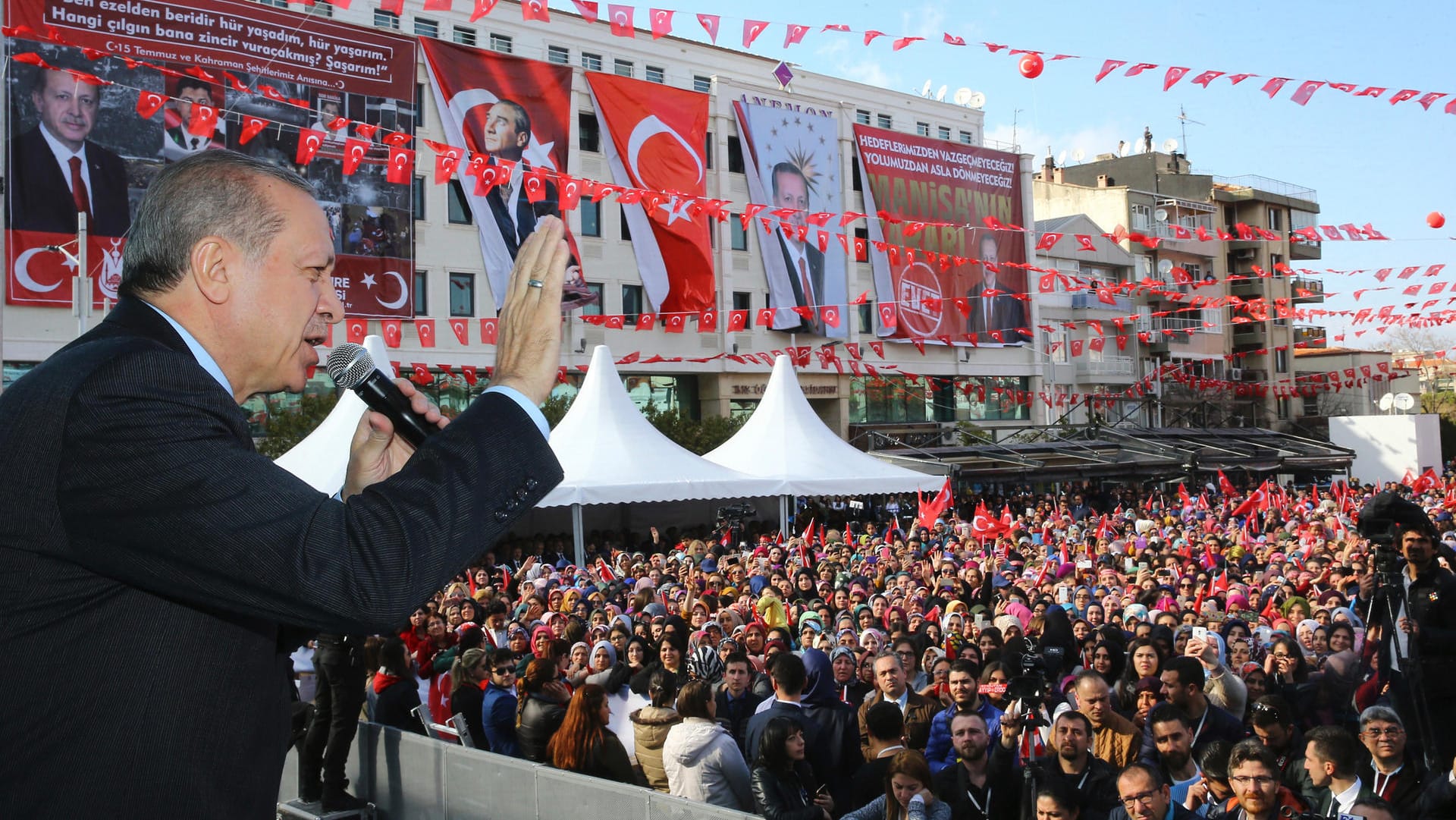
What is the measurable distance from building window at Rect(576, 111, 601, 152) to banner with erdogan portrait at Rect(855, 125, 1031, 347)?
842 cm

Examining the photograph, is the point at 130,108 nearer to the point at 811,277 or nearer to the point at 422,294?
the point at 422,294

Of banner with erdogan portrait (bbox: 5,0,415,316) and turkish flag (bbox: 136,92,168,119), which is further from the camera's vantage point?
banner with erdogan portrait (bbox: 5,0,415,316)

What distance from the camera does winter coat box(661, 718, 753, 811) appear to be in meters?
6.26

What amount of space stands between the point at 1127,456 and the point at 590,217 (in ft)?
56.4

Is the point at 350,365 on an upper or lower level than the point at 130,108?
lower

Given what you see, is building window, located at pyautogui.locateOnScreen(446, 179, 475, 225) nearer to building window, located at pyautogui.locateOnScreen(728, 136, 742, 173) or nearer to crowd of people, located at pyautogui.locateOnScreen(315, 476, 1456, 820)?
building window, located at pyautogui.locateOnScreen(728, 136, 742, 173)

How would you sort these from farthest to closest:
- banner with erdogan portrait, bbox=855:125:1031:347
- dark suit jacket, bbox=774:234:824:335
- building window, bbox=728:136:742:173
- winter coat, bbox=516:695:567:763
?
banner with erdogan portrait, bbox=855:125:1031:347 < building window, bbox=728:136:742:173 < dark suit jacket, bbox=774:234:824:335 < winter coat, bbox=516:695:567:763

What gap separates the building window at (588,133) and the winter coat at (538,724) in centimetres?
2994

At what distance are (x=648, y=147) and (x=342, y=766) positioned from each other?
28210 millimetres

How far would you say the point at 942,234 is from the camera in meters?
40.4

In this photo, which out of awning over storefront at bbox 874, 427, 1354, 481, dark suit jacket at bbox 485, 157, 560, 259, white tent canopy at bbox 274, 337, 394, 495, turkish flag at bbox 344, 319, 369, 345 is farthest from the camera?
dark suit jacket at bbox 485, 157, 560, 259

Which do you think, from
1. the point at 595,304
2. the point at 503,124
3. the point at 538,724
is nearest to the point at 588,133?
the point at 503,124

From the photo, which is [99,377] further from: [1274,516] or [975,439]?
[975,439]

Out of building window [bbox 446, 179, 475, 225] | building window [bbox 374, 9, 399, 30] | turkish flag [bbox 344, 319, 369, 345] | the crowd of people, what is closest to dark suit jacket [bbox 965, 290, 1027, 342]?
building window [bbox 446, 179, 475, 225]
